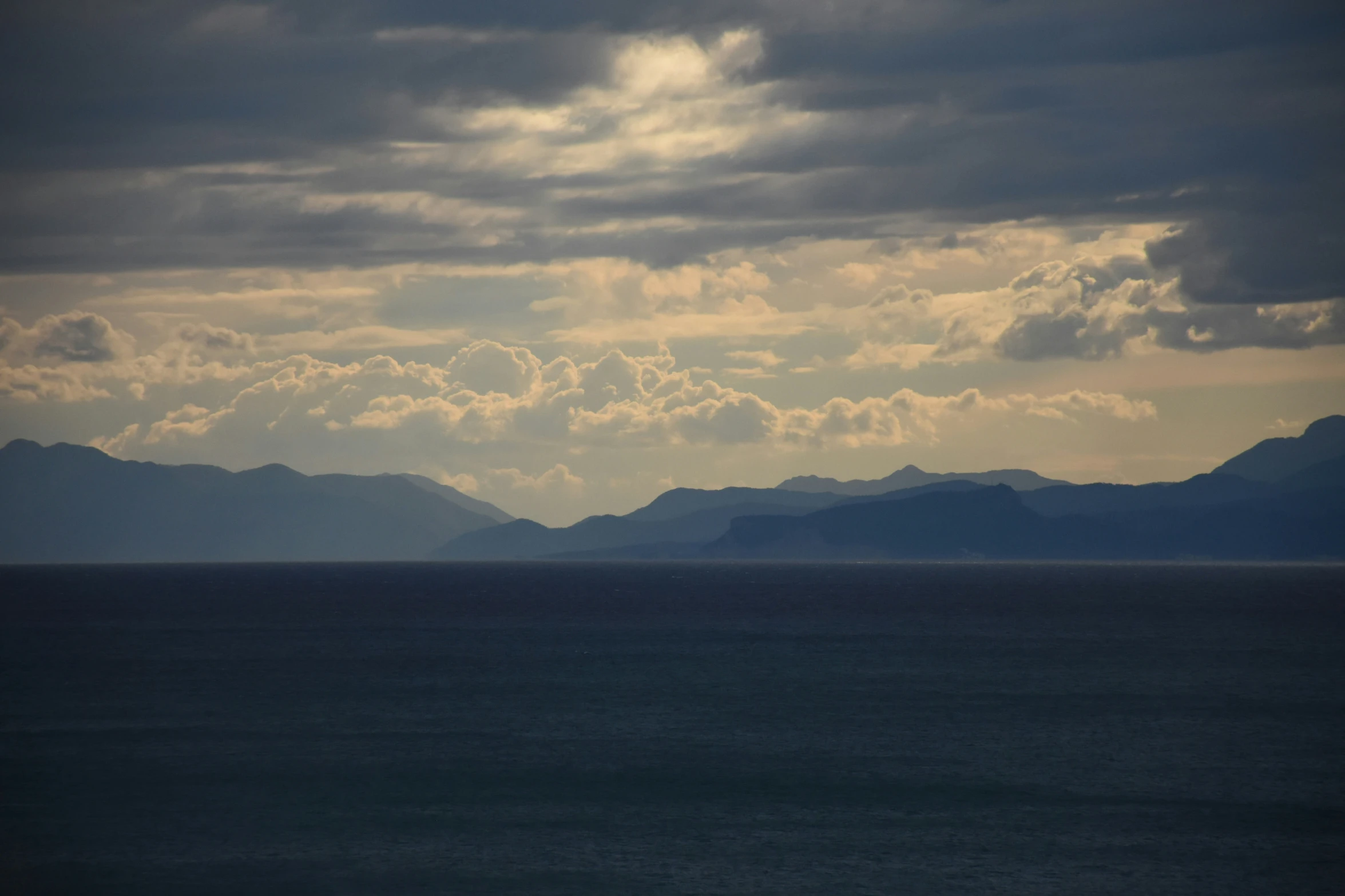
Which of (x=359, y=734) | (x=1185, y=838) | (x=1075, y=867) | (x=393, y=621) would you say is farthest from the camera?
(x=393, y=621)

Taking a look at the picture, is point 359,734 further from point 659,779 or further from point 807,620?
point 807,620

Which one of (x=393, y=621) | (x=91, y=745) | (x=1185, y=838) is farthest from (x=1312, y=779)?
(x=393, y=621)

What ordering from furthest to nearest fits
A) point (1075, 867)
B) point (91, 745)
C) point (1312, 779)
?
point (91, 745) < point (1312, 779) < point (1075, 867)

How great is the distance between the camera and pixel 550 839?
179 ft

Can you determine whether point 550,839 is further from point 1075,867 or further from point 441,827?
point 1075,867

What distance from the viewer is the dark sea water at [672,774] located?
50531 millimetres

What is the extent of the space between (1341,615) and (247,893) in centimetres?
18160

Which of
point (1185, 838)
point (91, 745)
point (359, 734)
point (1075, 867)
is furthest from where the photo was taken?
point (359, 734)

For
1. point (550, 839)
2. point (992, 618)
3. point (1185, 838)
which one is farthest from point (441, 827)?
point (992, 618)

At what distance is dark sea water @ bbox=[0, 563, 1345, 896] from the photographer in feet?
166

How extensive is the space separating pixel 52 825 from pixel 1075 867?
4383cm

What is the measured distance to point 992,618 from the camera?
606ft

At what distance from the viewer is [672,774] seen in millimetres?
67250

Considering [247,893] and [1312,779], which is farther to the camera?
[1312,779]
